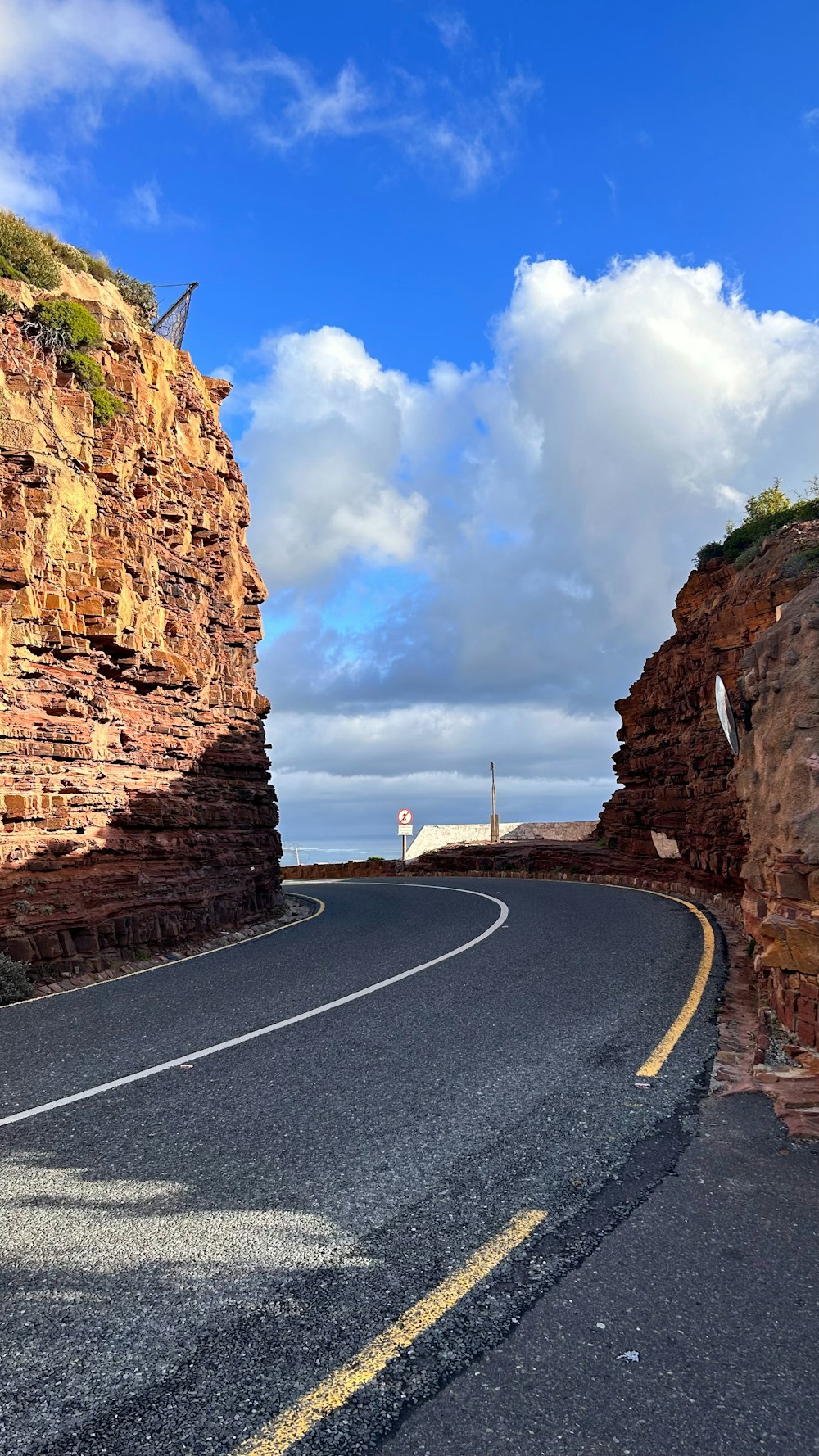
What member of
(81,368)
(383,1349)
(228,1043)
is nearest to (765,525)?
(81,368)

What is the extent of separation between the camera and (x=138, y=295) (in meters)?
24.1

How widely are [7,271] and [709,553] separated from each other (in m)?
22.6

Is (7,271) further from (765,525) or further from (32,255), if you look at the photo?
(765,525)

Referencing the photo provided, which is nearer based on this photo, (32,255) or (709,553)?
(32,255)

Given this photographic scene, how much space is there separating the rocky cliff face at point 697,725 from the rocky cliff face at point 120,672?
1321 centimetres

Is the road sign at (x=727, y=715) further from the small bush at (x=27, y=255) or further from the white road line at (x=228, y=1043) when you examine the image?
the small bush at (x=27, y=255)

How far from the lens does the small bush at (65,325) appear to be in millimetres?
17438

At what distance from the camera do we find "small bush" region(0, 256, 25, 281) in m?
17.7

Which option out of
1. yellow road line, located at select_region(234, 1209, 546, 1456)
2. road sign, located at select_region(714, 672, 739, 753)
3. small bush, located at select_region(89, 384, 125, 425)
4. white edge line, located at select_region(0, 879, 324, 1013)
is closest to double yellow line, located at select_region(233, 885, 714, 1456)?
yellow road line, located at select_region(234, 1209, 546, 1456)

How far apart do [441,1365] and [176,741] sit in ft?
52.7

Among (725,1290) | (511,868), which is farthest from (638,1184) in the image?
(511,868)

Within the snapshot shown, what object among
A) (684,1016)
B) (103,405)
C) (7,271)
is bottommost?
(684,1016)

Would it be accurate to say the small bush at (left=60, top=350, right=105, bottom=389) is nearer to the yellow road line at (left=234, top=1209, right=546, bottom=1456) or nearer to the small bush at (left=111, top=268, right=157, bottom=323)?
the small bush at (left=111, top=268, right=157, bottom=323)

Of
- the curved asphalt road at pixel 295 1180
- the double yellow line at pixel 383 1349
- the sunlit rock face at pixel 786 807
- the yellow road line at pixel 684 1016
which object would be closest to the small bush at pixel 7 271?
the curved asphalt road at pixel 295 1180
